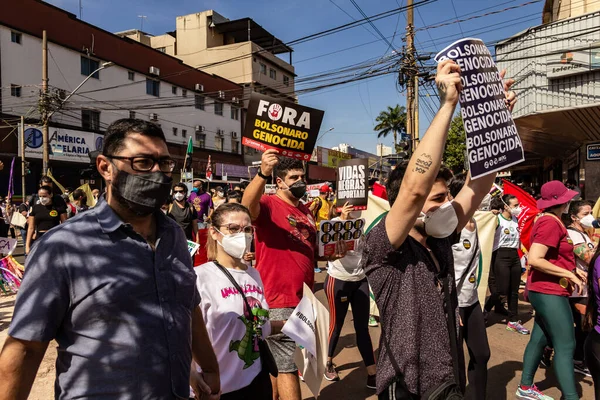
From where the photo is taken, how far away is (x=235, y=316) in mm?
2594

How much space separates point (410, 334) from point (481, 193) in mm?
954

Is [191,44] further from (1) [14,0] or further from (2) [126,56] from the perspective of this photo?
(1) [14,0]

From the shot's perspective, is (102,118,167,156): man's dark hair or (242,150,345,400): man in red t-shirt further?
(242,150,345,400): man in red t-shirt

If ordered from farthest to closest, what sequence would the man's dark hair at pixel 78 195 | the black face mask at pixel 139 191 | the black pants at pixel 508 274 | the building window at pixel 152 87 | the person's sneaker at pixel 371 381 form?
the building window at pixel 152 87 < the man's dark hair at pixel 78 195 < the black pants at pixel 508 274 < the person's sneaker at pixel 371 381 < the black face mask at pixel 139 191

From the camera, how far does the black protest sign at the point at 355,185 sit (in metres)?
5.29

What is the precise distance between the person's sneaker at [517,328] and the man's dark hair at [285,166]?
4534 millimetres

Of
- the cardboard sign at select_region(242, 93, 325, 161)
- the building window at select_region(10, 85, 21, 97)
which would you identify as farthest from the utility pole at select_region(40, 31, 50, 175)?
the cardboard sign at select_region(242, 93, 325, 161)

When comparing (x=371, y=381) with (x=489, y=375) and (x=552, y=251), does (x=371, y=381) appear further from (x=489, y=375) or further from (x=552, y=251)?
(x=552, y=251)

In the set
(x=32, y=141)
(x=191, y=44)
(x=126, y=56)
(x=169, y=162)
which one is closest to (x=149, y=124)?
(x=169, y=162)

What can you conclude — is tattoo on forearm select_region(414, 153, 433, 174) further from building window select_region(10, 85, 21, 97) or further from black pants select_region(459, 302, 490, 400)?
building window select_region(10, 85, 21, 97)

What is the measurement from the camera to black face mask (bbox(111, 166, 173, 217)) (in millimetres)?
1782

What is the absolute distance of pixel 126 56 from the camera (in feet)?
95.2

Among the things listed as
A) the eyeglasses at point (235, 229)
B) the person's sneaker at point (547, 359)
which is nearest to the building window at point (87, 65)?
the eyeglasses at point (235, 229)

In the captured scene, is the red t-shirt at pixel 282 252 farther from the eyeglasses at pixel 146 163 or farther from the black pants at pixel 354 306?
the eyeglasses at pixel 146 163
